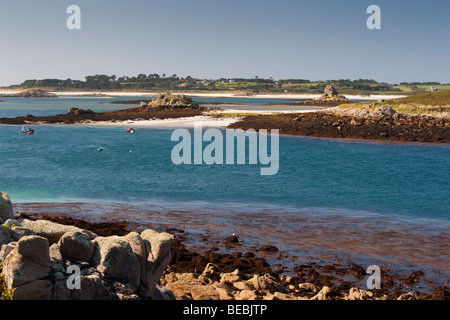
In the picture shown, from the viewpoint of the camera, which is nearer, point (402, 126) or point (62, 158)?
point (62, 158)

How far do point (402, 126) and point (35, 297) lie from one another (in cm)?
6870

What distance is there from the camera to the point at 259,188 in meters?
35.6

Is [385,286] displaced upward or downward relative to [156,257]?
downward

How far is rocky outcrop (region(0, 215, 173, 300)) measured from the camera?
1047 centimetres

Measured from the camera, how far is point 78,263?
11.6 m

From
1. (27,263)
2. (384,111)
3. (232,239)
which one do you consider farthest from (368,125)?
(27,263)

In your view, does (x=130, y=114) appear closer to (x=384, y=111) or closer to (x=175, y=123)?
(x=175, y=123)

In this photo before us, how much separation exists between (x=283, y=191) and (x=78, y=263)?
24464 millimetres

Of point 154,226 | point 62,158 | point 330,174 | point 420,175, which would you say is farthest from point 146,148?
point 154,226

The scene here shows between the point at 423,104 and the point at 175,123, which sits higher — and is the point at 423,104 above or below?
above

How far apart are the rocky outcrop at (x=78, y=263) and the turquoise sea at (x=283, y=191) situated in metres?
9.60

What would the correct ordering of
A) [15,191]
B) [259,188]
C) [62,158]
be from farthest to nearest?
[62,158]
[259,188]
[15,191]
